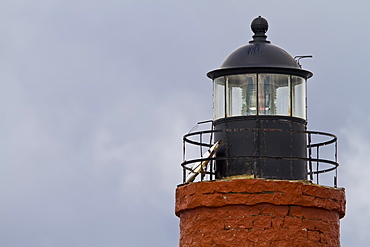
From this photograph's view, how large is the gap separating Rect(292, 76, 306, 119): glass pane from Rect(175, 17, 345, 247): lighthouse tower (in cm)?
2

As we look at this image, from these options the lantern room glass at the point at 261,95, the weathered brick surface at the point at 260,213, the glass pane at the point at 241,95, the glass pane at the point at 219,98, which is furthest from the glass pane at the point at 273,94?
the weathered brick surface at the point at 260,213

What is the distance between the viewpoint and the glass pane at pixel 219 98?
2245 cm

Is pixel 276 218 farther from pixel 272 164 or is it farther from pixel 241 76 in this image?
pixel 241 76

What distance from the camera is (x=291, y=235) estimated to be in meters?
21.7

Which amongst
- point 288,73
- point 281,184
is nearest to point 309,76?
point 288,73

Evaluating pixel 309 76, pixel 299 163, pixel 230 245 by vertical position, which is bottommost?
pixel 230 245

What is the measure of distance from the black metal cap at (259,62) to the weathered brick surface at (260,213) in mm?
1757

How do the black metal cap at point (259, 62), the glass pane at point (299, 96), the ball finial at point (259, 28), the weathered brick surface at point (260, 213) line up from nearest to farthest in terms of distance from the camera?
the weathered brick surface at point (260, 213)
the black metal cap at point (259, 62)
the glass pane at point (299, 96)
the ball finial at point (259, 28)

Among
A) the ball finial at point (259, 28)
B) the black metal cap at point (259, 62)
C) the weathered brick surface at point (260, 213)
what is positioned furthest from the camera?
the ball finial at point (259, 28)

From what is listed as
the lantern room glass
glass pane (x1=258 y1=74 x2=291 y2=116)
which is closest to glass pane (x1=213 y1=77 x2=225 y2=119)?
the lantern room glass

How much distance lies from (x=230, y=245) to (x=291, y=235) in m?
0.94

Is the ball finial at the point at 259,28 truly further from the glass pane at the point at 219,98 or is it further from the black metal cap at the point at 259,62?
the glass pane at the point at 219,98

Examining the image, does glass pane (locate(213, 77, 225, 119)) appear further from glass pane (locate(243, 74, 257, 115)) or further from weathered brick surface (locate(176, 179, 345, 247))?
→ weathered brick surface (locate(176, 179, 345, 247))

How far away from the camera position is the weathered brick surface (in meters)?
21.7
